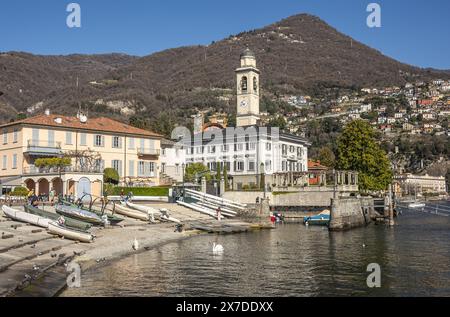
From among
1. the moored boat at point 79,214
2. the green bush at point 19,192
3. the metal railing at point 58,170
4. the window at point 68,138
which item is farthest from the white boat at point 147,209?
the window at point 68,138

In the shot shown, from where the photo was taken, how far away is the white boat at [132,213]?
50.2 metres

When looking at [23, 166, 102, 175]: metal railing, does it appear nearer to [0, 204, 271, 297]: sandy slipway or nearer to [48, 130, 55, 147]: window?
[48, 130, 55, 147]: window

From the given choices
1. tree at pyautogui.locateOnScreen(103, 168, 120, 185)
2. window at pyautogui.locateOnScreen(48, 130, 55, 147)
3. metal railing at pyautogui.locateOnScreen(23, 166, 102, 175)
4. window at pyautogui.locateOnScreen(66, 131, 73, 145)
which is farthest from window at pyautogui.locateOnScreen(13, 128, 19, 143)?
tree at pyautogui.locateOnScreen(103, 168, 120, 185)

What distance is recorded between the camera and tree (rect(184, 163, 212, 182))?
7738 centimetres

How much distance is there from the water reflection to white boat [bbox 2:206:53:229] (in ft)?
25.0

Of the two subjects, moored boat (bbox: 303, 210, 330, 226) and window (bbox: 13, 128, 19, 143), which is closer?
window (bbox: 13, 128, 19, 143)

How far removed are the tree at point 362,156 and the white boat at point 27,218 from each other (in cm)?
4799

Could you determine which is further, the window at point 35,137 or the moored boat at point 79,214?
the window at point 35,137

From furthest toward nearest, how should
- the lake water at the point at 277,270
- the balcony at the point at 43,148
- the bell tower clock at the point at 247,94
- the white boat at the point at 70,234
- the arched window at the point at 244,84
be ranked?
the arched window at the point at 244,84
the bell tower clock at the point at 247,94
the balcony at the point at 43,148
the white boat at the point at 70,234
the lake water at the point at 277,270

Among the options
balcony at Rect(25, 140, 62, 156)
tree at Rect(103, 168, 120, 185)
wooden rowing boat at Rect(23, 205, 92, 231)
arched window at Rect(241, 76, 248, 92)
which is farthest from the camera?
arched window at Rect(241, 76, 248, 92)

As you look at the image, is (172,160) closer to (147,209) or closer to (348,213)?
(147,209)

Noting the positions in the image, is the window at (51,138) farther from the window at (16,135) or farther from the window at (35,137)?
the window at (16,135)
